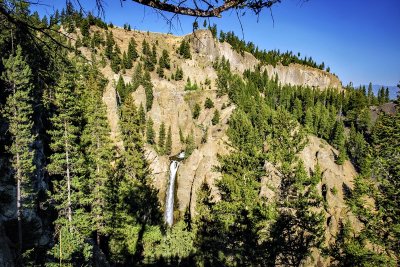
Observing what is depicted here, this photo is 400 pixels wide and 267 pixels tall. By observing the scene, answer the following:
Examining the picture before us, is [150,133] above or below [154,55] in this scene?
below

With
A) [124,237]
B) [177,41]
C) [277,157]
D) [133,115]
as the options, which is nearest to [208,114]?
[133,115]

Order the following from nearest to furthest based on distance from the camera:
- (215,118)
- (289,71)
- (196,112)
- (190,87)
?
(215,118) → (196,112) → (190,87) → (289,71)

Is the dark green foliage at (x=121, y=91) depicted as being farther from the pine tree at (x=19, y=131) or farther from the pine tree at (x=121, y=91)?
the pine tree at (x=19, y=131)

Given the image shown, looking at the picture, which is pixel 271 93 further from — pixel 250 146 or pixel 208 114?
pixel 250 146

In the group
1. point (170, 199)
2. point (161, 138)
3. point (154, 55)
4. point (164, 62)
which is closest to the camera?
point (170, 199)

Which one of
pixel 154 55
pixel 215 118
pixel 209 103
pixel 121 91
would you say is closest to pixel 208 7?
pixel 215 118

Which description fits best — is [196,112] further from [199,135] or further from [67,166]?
[67,166]

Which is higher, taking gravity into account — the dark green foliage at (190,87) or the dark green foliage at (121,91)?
the dark green foliage at (190,87)

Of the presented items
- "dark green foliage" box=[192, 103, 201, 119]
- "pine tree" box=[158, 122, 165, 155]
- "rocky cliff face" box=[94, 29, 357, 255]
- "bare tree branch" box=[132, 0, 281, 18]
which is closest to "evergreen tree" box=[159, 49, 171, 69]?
"rocky cliff face" box=[94, 29, 357, 255]

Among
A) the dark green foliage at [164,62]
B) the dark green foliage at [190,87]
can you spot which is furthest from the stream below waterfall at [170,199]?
the dark green foliage at [164,62]

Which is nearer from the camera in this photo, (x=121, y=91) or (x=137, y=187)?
(x=137, y=187)

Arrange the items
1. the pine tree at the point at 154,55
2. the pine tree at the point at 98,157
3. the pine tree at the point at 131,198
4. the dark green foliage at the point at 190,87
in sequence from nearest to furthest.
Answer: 1. the pine tree at the point at 98,157
2. the pine tree at the point at 131,198
3. the dark green foliage at the point at 190,87
4. the pine tree at the point at 154,55

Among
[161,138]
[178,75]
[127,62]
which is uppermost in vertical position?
[127,62]

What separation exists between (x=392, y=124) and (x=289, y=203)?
26.1ft
